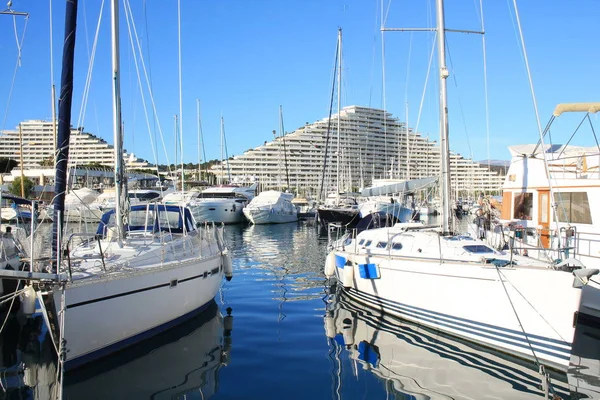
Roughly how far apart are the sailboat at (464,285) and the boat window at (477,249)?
0.9 inches

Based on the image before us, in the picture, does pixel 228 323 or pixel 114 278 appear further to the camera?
pixel 228 323

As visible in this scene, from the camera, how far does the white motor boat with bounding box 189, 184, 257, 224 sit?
150ft

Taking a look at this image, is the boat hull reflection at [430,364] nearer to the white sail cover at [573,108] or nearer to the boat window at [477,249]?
the boat window at [477,249]

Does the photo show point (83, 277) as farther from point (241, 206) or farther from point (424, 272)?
point (241, 206)

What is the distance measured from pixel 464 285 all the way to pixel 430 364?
1.84 m

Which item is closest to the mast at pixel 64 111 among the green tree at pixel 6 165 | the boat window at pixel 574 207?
the boat window at pixel 574 207

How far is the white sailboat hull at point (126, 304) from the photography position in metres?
7.75

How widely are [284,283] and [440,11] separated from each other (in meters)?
10.2

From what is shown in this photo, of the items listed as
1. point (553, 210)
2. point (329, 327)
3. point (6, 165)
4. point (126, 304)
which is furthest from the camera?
point (6, 165)

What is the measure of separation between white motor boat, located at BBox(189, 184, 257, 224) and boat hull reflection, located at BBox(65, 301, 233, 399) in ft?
112

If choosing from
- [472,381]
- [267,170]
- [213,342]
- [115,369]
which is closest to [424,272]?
[472,381]

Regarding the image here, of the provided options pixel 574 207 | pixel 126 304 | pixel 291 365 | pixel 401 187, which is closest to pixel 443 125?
pixel 574 207

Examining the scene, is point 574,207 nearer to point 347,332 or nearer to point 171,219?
point 347,332

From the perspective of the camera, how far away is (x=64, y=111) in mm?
8914
